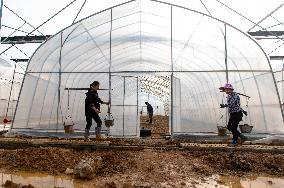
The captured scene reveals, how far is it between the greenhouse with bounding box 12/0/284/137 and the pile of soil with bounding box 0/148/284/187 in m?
4.05

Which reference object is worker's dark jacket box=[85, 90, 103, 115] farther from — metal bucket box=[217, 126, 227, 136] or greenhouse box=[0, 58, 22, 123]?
greenhouse box=[0, 58, 22, 123]

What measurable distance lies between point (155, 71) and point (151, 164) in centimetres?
528

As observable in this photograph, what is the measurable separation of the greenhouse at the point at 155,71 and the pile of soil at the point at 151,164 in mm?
4049

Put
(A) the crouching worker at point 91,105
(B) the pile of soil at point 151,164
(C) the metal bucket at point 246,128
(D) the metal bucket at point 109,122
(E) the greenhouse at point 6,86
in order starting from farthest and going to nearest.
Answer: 1. (E) the greenhouse at point 6,86
2. (D) the metal bucket at point 109,122
3. (C) the metal bucket at point 246,128
4. (A) the crouching worker at point 91,105
5. (B) the pile of soil at point 151,164

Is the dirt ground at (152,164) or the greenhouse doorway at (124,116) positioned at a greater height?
the greenhouse doorway at (124,116)

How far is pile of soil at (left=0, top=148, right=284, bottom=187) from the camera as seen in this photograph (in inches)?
233

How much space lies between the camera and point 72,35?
12.3 metres

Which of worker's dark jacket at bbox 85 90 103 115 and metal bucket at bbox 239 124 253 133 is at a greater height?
worker's dark jacket at bbox 85 90 103 115

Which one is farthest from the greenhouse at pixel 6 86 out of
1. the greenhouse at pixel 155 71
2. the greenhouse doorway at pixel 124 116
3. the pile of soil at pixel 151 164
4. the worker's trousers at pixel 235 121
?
the worker's trousers at pixel 235 121

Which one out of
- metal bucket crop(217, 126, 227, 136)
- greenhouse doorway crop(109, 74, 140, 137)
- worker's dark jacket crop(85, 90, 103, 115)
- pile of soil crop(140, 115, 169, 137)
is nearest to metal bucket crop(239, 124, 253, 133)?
metal bucket crop(217, 126, 227, 136)

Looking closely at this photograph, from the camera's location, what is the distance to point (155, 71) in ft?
37.4

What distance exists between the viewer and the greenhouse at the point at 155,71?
1148 centimetres

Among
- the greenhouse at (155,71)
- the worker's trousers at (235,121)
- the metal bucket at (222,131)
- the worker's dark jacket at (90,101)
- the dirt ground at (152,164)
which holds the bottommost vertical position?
the dirt ground at (152,164)

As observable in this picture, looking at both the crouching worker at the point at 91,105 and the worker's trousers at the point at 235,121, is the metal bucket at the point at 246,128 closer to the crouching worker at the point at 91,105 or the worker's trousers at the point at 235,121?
the worker's trousers at the point at 235,121
